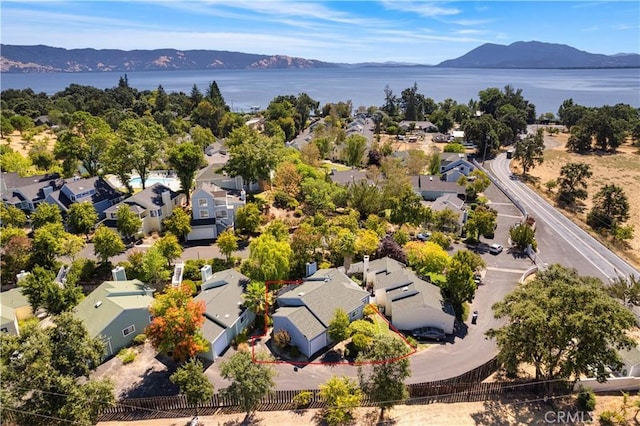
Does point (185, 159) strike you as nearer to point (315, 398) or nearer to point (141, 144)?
point (141, 144)

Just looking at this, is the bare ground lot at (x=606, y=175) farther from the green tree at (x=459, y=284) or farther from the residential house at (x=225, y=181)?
the residential house at (x=225, y=181)

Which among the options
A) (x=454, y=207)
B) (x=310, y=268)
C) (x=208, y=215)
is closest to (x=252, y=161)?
(x=208, y=215)

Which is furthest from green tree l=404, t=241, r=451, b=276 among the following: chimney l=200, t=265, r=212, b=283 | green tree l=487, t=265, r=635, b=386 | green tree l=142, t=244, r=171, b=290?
green tree l=142, t=244, r=171, b=290

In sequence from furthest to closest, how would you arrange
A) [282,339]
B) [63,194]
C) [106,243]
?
1. [63,194]
2. [106,243]
3. [282,339]

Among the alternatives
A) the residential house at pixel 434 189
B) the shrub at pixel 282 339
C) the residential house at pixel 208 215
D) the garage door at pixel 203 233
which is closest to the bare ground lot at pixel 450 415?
the shrub at pixel 282 339

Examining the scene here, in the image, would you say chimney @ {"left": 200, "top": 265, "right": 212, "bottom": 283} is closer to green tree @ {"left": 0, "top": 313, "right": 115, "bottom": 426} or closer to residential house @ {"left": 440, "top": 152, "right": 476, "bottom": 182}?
green tree @ {"left": 0, "top": 313, "right": 115, "bottom": 426}
